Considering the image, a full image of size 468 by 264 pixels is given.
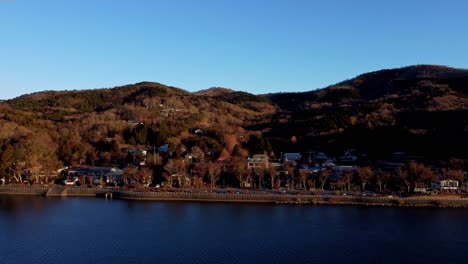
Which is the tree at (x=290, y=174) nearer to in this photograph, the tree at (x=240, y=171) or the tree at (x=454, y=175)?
the tree at (x=240, y=171)

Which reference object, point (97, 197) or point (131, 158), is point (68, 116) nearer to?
point (131, 158)

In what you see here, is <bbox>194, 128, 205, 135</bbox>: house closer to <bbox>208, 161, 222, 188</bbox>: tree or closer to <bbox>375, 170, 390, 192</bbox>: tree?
<bbox>208, 161, 222, 188</bbox>: tree

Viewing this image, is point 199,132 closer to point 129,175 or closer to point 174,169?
point 174,169

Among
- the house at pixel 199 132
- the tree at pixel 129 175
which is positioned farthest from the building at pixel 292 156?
the tree at pixel 129 175

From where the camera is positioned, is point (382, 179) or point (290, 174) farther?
point (290, 174)

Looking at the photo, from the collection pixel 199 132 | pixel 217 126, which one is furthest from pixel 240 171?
pixel 217 126

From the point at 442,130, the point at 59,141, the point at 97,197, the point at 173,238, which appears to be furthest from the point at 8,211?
the point at 442,130
